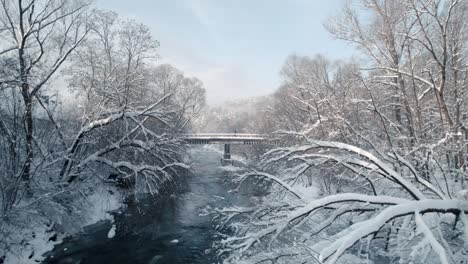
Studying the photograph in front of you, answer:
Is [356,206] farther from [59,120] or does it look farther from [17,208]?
[59,120]

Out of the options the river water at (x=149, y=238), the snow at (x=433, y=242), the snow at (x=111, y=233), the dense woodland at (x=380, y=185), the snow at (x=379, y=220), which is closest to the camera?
the snow at (x=433, y=242)

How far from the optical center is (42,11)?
44.4ft

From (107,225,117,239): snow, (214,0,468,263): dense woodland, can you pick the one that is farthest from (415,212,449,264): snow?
(107,225,117,239): snow

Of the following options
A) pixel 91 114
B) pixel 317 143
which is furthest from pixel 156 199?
pixel 317 143

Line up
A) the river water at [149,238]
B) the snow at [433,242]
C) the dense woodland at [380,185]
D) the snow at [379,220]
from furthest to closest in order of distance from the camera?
the river water at [149,238]
the dense woodland at [380,185]
the snow at [379,220]
the snow at [433,242]

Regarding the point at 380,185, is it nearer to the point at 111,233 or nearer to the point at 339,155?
the point at 339,155

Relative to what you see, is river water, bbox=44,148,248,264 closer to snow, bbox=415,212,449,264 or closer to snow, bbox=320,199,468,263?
snow, bbox=320,199,468,263

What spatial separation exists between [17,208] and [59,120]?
6.68 m

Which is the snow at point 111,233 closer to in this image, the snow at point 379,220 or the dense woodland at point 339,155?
the dense woodland at point 339,155

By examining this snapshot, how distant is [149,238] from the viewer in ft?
42.7

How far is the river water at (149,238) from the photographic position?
11016 millimetres

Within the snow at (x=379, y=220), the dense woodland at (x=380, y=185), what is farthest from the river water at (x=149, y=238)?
the snow at (x=379, y=220)

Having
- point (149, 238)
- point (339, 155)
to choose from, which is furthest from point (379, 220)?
point (149, 238)

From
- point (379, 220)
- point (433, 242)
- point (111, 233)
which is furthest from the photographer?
point (111, 233)
